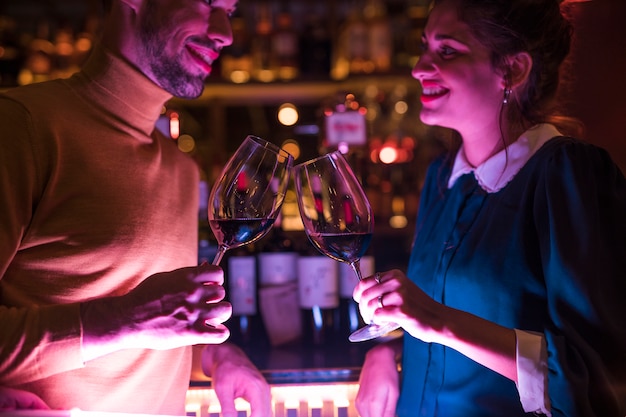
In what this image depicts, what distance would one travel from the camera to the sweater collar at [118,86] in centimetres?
123

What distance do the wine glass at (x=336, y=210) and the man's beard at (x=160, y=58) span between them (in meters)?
0.37

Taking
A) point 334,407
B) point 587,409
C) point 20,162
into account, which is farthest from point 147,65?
point 587,409

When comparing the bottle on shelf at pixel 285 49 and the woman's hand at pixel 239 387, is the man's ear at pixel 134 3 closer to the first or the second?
the woman's hand at pixel 239 387

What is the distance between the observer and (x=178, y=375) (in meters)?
1.24

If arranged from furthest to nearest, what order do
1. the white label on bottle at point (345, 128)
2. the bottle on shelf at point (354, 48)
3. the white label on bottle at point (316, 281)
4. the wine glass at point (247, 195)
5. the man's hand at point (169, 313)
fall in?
the bottle on shelf at point (354, 48)
the white label on bottle at point (345, 128)
the white label on bottle at point (316, 281)
the wine glass at point (247, 195)
the man's hand at point (169, 313)

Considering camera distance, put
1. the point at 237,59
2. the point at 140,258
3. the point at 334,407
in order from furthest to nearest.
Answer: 1. the point at 237,59
2. the point at 334,407
3. the point at 140,258

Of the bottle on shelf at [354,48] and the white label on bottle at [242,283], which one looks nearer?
the white label on bottle at [242,283]

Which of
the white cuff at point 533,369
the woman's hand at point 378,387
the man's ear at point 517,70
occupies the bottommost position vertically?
the woman's hand at point 378,387

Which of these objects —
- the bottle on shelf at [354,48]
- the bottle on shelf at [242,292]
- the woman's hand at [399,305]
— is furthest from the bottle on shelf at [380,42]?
the woman's hand at [399,305]

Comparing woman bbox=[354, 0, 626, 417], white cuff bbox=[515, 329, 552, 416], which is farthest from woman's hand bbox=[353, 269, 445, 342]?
white cuff bbox=[515, 329, 552, 416]

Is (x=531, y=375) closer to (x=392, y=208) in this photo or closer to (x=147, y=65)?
(x=147, y=65)

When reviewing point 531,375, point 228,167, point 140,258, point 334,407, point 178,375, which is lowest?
point 334,407

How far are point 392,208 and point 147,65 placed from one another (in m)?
1.71

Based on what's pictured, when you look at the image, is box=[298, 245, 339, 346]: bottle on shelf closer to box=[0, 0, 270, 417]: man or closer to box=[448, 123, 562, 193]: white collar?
box=[0, 0, 270, 417]: man
